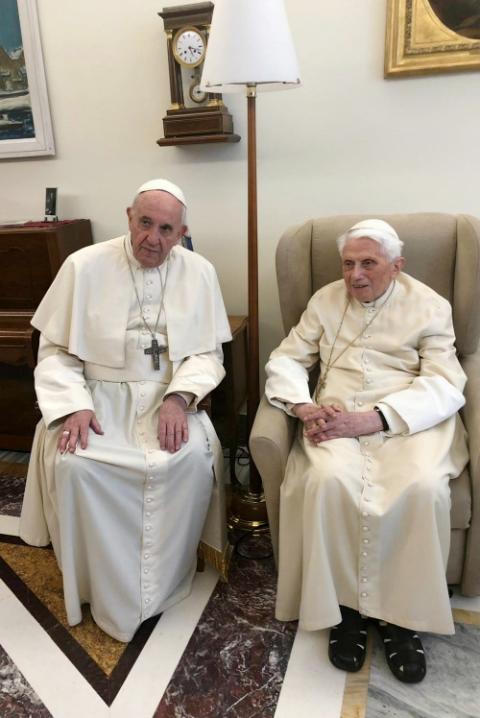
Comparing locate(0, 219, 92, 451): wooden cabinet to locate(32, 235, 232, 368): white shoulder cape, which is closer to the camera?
locate(32, 235, 232, 368): white shoulder cape

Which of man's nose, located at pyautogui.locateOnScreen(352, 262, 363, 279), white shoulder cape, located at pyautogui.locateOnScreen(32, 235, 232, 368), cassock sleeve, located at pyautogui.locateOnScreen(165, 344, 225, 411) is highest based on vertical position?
man's nose, located at pyautogui.locateOnScreen(352, 262, 363, 279)

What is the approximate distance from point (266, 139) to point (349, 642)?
1.86m

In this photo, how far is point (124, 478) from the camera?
1.64 metres

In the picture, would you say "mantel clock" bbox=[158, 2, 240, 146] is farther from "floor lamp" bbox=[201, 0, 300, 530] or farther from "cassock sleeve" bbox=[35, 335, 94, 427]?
"cassock sleeve" bbox=[35, 335, 94, 427]

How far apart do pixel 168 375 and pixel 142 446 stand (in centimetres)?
29

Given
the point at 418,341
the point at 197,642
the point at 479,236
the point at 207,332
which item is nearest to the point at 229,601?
the point at 197,642

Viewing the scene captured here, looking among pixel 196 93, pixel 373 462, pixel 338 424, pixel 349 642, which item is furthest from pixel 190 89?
pixel 349 642

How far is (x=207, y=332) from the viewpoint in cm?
193

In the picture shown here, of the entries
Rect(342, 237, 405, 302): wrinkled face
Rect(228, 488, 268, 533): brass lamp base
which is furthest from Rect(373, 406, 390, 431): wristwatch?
Rect(228, 488, 268, 533): brass lamp base

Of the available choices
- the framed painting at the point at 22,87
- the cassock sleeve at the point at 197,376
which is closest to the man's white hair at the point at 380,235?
the cassock sleeve at the point at 197,376

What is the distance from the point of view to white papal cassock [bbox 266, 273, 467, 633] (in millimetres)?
1479

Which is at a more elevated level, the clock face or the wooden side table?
the clock face

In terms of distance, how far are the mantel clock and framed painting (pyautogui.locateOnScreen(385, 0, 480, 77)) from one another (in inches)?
26.2

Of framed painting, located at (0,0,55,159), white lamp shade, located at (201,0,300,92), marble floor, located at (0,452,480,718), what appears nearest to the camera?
marble floor, located at (0,452,480,718)
